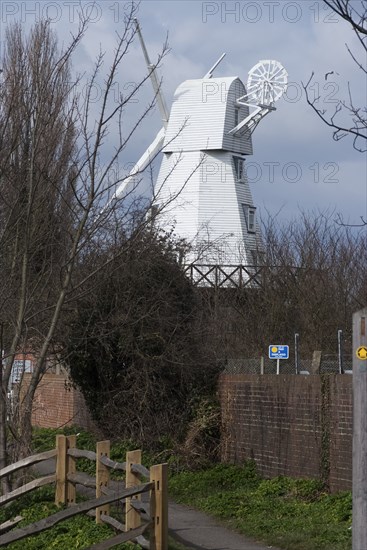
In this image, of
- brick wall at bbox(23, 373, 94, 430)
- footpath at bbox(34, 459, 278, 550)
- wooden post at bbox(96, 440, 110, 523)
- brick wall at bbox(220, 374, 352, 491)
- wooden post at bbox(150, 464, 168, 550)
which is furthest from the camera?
brick wall at bbox(23, 373, 94, 430)

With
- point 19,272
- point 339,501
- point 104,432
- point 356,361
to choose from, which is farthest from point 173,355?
point 356,361

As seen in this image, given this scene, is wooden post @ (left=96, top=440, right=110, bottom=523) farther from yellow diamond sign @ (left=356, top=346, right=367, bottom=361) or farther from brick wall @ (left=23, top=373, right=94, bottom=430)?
brick wall @ (left=23, top=373, right=94, bottom=430)

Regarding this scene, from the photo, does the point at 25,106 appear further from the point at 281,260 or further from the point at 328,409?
the point at 281,260

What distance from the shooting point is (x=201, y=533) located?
15.2 meters

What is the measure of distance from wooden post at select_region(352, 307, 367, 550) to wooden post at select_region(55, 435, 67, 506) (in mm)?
9340

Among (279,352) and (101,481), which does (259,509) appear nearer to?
(101,481)

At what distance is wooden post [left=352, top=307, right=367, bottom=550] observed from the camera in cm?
702

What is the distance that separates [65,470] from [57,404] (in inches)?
708

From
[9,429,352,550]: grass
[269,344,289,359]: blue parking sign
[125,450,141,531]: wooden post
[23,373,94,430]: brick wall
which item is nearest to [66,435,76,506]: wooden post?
[9,429,352,550]: grass

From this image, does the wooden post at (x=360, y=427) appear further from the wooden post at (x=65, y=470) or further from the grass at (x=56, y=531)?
the wooden post at (x=65, y=470)

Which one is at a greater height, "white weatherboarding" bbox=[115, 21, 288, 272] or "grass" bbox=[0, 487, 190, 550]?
"white weatherboarding" bbox=[115, 21, 288, 272]

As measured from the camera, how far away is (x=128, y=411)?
23969 millimetres

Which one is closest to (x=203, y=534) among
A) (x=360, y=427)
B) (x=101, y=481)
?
(x=101, y=481)

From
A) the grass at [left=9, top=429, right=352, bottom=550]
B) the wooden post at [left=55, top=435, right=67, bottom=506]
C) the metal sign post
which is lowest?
the grass at [left=9, top=429, right=352, bottom=550]
